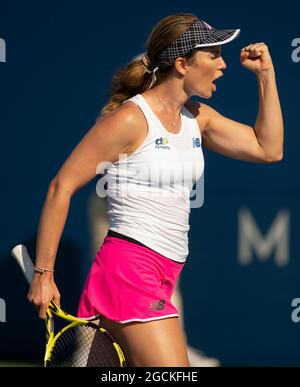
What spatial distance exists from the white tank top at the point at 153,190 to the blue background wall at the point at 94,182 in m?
1.22

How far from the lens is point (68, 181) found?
104 inches

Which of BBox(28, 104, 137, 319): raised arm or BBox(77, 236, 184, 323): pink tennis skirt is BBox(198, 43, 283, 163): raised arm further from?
BBox(77, 236, 184, 323): pink tennis skirt

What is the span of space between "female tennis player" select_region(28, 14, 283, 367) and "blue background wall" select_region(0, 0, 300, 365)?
3.62 ft

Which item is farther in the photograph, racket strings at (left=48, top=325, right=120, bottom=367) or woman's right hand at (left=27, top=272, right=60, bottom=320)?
racket strings at (left=48, top=325, right=120, bottom=367)

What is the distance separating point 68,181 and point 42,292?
339mm

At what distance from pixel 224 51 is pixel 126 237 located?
154 centimetres

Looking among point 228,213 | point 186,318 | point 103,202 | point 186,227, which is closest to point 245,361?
point 186,318

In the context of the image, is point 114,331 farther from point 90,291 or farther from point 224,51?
point 224,51

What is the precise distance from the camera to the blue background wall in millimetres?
3916

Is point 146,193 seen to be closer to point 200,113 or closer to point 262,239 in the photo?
point 200,113

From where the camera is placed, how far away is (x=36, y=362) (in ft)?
13.8

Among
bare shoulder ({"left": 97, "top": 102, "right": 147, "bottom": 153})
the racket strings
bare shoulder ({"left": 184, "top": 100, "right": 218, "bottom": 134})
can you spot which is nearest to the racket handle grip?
the racket strings

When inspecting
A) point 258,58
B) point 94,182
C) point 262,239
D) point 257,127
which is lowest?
point 262,239

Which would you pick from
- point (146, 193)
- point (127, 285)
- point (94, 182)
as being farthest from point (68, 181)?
point (94, 182)
